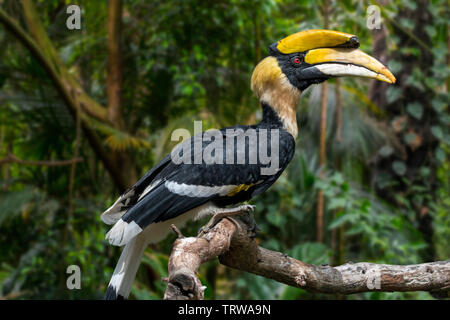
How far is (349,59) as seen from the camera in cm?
190

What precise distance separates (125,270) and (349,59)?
1176 millimetres

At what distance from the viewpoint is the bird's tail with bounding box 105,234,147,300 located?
5.67 feet

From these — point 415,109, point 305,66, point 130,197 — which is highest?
point 415,109

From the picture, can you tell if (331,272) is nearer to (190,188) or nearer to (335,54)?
(190,188)

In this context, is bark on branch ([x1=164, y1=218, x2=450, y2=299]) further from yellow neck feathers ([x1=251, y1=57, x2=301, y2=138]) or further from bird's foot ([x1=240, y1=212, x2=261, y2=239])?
yellow neck feathers ([x1=251, y1=57, x2=301, y2=138])

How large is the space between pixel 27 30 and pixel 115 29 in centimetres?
62

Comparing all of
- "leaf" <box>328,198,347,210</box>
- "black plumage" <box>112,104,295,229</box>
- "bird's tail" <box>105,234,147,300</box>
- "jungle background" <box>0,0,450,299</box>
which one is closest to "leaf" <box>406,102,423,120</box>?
"jungle background" <box>0,0,450,299</box>

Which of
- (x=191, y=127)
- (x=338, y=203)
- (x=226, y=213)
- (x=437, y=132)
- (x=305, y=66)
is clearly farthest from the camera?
(x=437, y=132)

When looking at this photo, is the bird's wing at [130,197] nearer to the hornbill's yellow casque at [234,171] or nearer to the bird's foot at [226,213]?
the hornbill's yellow casque at [234,171]

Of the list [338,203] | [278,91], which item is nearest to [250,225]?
[278,91]

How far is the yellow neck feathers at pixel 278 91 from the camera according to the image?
2.00 m

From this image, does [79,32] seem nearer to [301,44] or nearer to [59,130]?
[59,130]

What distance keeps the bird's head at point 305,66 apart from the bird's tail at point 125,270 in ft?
2.57

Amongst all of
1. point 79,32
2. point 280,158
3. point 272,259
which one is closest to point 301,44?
point 280,158
